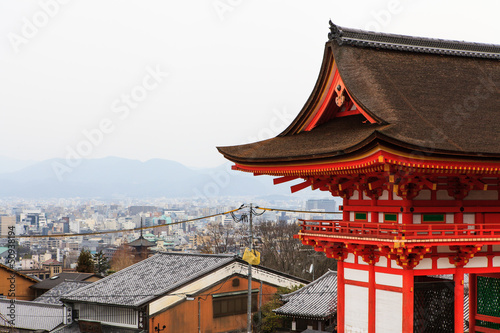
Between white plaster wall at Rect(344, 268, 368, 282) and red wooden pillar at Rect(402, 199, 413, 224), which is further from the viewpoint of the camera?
white plaster wall at Rect(344, 268, 368, 282)

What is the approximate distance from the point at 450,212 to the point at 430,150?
2872 mm

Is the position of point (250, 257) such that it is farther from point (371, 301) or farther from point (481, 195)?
point (481, 195)

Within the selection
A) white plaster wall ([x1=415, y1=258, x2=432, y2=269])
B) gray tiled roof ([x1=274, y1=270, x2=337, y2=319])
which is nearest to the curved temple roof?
white plaster wall ([x1=415, y1=258, x2=432, y2=269])

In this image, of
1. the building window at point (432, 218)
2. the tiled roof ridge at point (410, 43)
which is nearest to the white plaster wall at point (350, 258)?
the building window at point (432, 218)

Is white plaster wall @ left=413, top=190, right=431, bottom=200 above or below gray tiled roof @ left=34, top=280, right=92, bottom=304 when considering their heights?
above

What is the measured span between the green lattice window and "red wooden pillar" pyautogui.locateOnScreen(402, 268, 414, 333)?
375 cm

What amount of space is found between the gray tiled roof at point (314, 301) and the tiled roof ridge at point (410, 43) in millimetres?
16106

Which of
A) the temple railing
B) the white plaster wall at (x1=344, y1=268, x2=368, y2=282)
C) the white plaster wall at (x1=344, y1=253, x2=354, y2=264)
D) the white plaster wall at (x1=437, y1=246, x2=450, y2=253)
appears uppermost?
the temple railing

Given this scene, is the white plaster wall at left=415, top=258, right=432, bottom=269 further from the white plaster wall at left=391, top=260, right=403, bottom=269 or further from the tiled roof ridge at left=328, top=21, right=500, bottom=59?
the tiled roof ridge at left=328, top=21, right=500, bottom=59

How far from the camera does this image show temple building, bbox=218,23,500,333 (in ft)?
42.2

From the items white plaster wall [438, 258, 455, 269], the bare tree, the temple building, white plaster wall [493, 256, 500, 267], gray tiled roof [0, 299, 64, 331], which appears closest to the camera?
the temple building

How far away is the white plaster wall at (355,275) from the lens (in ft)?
48.7

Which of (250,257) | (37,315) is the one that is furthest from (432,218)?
(37,315)

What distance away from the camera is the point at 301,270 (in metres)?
57.1
